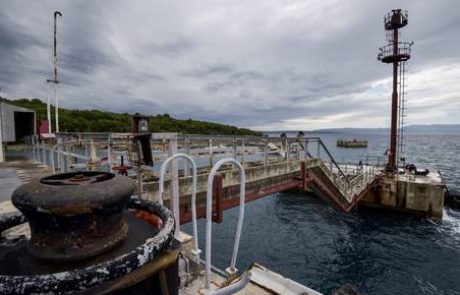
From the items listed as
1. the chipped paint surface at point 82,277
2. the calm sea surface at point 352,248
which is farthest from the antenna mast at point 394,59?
the chipped paint surface at point 82,277

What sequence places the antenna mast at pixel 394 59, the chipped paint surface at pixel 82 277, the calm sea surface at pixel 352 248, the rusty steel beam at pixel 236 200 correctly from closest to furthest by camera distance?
1. the chipped paint surface at pixel 82 277
2. the rusty steel beam at pixel 236 200
3. the calm sea surface at pixel 352 248
4. the antenna mast at pixel 394 59

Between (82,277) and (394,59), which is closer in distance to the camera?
(82,277)

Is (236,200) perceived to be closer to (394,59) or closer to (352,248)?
(352,248)

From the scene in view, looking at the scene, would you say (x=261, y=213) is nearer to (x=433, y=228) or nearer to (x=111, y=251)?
(x=433, y=228)

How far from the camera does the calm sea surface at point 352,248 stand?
11.3 metres

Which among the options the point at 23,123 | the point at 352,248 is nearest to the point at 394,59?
the point at 352,248

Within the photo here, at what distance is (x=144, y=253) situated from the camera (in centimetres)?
123

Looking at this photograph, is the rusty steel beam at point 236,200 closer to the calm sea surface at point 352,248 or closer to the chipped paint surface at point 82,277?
the calm sea surface at point 352,248

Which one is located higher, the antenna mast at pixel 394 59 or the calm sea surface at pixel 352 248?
the antenna mast at pixel 394 59

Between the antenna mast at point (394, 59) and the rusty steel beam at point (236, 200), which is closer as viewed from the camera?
the rusty steel beam at point (236, 200)

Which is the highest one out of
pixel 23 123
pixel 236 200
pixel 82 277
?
pixel 23 123

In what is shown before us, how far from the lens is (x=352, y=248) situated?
1427cm

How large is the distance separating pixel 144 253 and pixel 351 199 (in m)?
16.9

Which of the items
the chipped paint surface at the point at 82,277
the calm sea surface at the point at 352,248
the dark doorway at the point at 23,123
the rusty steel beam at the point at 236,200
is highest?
the dark doorway at the point at 23,123
